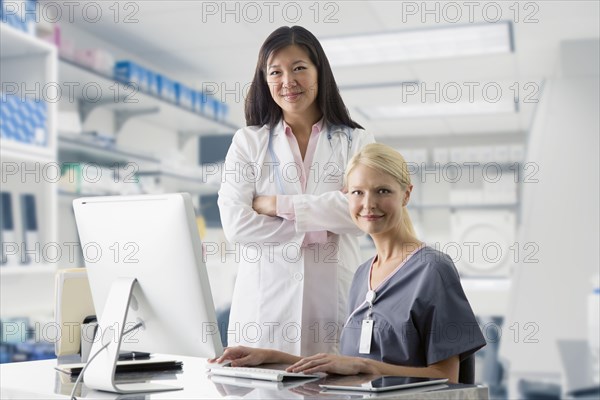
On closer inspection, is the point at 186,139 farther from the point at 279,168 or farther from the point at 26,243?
the point at 279,168

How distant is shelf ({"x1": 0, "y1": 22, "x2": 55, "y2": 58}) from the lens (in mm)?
2701

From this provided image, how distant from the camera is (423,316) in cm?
140

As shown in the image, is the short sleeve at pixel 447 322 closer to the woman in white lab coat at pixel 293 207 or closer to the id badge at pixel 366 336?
the id badge at pixel 366 336

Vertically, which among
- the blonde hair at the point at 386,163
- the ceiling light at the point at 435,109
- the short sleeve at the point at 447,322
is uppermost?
the ceiling light at the point at 435,109

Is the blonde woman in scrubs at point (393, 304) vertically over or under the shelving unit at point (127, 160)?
under

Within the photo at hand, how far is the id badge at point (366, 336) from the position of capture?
1.44m

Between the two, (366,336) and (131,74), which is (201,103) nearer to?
(131,74)

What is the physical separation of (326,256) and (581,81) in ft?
11.2

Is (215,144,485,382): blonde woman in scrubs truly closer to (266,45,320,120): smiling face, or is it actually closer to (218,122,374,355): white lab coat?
(218,122,374,355): white lab coat

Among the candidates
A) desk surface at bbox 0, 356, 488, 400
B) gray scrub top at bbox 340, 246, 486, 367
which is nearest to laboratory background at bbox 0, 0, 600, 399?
desk surface at bbox 0, 356, 488, 400

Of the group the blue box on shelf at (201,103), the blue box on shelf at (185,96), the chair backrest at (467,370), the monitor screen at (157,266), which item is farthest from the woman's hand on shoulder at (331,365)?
the blue box on shelf at (201,103)

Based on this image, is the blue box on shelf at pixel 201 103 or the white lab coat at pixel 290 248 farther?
the blue box on shelf at pixel 201 103

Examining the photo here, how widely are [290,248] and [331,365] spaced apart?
0.70 m

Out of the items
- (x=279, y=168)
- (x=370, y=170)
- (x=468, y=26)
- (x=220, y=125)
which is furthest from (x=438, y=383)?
(x=220, y=125)
